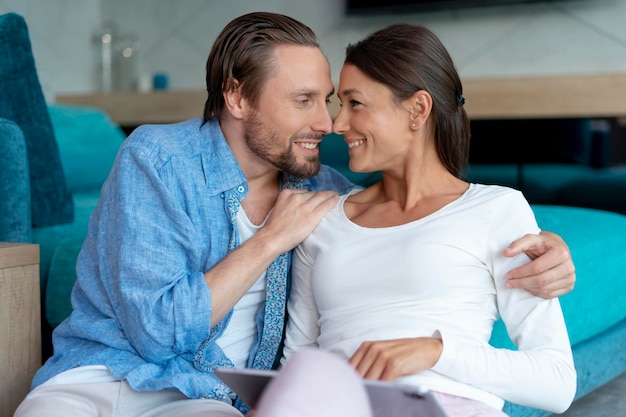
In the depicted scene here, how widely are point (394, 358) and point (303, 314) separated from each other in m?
0.37

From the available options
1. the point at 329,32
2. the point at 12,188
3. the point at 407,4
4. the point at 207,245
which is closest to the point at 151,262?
the point at 207,245

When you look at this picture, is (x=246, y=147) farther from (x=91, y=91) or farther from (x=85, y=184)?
(x=91, y=91)

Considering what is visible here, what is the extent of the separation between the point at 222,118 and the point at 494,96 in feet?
7.01

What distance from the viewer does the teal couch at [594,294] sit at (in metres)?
1.87

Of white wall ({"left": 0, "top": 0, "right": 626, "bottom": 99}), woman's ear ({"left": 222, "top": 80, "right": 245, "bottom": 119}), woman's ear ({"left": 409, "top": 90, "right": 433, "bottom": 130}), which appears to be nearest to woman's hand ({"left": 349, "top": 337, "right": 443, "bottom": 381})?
woman's ear ({"left": 409, "top": 90, "right": 433, "bottom": 130})

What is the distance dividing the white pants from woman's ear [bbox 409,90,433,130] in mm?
589

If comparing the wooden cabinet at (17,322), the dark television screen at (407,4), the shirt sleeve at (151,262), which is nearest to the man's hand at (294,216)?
the shirt sleeve at (151,262)

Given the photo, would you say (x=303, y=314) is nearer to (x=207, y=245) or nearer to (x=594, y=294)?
(x=207, y=245)

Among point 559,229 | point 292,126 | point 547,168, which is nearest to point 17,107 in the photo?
point 292,126

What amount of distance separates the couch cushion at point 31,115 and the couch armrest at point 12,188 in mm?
318

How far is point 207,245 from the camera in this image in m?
1.46

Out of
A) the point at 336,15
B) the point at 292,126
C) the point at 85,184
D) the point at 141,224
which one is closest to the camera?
the point at 141,224

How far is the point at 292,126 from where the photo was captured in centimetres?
157

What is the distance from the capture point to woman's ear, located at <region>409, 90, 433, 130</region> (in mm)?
1417
